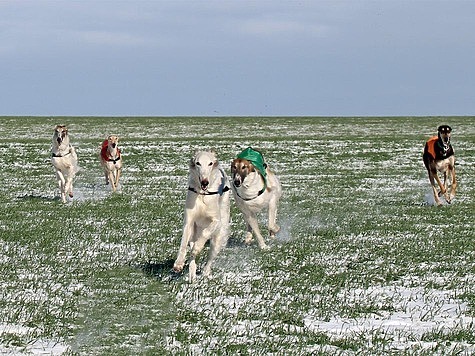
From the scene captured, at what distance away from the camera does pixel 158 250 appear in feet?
38.0

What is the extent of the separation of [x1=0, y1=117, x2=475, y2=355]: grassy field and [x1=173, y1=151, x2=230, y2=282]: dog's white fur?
35 cm

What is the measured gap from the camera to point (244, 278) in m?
9.46

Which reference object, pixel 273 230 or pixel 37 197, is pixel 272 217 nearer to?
pixel 273 230

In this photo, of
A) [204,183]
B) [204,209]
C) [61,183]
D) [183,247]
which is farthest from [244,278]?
[61,183]

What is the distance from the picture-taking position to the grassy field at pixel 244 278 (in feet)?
22.3

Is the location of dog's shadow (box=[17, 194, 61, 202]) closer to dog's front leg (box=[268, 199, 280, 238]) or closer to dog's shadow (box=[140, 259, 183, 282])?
dog's front leg (box=[268, 199, 280, 238])

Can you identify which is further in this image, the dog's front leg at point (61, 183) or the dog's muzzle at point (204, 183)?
the dog's front leg at point (61, 183)

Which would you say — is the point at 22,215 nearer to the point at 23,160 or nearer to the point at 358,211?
the point at 358,211

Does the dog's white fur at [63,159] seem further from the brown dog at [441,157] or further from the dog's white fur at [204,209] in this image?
the dog's white fur at [204,209]

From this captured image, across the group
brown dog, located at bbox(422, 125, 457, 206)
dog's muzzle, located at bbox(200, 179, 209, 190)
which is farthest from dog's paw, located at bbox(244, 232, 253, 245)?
brown dog, located at bbox(422, 125, 457, 206)

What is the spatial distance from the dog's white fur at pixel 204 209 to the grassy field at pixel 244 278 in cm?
35

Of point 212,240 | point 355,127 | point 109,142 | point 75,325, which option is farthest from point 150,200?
point 355,127

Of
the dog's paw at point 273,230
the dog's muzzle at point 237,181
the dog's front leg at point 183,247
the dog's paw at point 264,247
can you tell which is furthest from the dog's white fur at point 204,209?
the dog's paw at point 273,230

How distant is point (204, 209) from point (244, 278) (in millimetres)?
915
